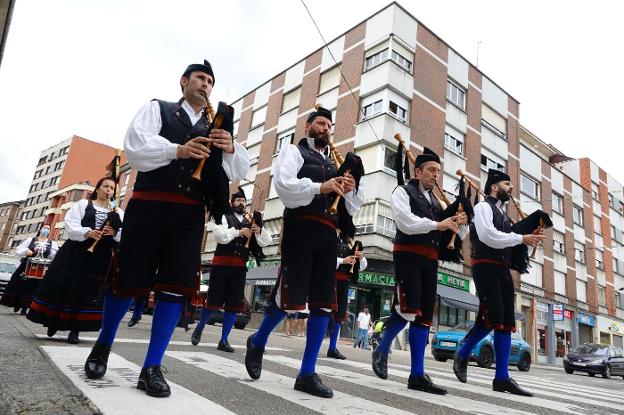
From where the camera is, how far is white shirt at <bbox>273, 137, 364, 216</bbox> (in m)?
3.41

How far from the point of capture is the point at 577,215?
36938 mm

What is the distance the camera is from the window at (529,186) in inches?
1227

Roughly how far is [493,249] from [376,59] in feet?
69.7

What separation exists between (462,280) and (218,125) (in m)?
23.5

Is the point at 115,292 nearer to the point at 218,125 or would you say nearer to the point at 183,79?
the point at 218,125

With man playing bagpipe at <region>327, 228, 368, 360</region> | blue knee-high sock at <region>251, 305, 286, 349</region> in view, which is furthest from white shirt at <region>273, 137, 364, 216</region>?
man playing bagpipe at <region>327, 228, 368, 360</region>

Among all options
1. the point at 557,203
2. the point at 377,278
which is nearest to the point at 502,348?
the point at 377,278

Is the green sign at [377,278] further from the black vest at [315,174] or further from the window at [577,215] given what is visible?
the window at [577,215]

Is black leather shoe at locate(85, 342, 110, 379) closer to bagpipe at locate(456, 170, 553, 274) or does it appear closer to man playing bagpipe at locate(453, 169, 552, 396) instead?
man playing bagpipe at locate(453, 169, 552, 396)

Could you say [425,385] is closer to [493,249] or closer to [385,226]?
[493,249]

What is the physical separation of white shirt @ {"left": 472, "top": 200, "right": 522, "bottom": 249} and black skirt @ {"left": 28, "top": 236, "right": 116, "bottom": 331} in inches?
161

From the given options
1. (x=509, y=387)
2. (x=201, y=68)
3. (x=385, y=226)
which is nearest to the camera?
(x=201, y=68)

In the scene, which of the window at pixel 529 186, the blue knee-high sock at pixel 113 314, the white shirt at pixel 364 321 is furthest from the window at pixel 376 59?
the blue knee-high sock at pixel 113 314

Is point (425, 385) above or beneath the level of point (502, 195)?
beneath
